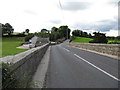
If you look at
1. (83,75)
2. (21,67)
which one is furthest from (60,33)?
(21,67)

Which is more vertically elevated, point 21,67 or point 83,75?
point 21,67

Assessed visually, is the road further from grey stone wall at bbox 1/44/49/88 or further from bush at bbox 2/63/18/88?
bush at bbox 2/63/18/88

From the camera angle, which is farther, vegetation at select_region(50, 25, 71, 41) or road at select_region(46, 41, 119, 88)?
vegetation at select_region(50, 25, 71, 41)

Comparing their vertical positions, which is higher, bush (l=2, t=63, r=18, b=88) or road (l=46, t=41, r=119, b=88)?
bush (l=2, t=63, r=18, b=88)

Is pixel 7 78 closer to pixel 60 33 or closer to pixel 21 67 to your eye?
pixel 21 67

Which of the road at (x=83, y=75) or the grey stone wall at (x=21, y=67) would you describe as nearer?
the grey stone wall at (x=21, y=67)

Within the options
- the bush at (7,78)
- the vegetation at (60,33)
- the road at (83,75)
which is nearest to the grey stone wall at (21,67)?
the bush at (7,78)

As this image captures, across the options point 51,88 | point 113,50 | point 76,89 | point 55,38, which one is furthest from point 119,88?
point 55,38

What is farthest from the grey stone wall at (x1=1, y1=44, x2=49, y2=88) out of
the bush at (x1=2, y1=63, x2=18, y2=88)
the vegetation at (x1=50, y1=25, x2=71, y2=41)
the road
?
the vegetation at (x1=50, y1=25, x2=71, y2=41)

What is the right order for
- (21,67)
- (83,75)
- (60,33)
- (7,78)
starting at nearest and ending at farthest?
1. (7,78)
2. (21,67)
3. (83,75)
4. (60,33)

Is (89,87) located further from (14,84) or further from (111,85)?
(14,84)

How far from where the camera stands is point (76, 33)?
182m

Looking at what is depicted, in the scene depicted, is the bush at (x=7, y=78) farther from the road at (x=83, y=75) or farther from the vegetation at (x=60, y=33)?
the vegetation at (x=60, y=33)

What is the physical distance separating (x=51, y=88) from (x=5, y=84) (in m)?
2.74
